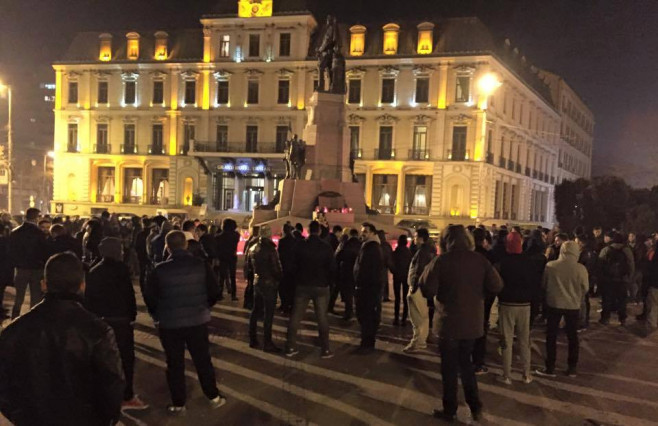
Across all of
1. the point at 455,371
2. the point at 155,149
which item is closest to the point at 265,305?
the point at 455,371

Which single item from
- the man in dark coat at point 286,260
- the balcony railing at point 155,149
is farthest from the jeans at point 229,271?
the balcony railing at point 155,149

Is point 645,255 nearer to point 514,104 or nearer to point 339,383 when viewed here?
point 339,383

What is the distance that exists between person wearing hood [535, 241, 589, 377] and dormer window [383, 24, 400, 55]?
131 ft

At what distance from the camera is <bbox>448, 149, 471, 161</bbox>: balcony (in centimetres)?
4250

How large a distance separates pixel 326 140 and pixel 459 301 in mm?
17008

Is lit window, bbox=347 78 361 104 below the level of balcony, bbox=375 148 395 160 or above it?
above

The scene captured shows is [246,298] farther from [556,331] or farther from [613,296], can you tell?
[613,296]

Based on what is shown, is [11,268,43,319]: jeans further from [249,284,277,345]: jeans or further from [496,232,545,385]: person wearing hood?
[496,232,545,385]: person wearing hood

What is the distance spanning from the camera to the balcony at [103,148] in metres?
49.4

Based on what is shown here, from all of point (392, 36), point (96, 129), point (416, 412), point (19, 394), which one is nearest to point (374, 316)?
point (416, 412)

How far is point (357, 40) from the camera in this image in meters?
45.5

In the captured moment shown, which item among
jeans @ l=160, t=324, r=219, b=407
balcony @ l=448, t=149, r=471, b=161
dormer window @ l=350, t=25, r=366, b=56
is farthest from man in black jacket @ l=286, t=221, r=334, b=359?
dormer window @ l=350, t=25, r=366, b=56

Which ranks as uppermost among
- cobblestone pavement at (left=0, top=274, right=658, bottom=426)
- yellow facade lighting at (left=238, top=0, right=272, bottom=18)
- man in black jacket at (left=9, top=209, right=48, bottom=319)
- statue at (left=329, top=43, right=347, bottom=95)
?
yellow facade lighting at (left=238, top=0, right=272, bottom=18)

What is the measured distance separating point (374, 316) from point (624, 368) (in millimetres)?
3565
